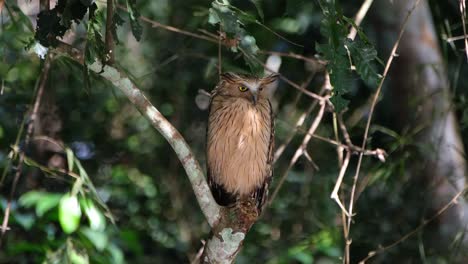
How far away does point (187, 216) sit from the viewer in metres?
5.49

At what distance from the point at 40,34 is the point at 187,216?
3.11m

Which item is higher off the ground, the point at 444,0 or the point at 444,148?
the point at 444,0

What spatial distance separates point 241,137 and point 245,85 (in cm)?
26

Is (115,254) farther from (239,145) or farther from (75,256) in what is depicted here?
(239,145)

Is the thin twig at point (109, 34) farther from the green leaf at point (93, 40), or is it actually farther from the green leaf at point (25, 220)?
the green leaf at point (25, 220)

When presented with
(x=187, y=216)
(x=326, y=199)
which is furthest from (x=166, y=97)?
(x=326, y=199)

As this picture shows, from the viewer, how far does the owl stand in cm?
392

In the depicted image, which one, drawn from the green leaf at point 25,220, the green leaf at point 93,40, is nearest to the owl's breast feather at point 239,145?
the green leaf at point 25,220

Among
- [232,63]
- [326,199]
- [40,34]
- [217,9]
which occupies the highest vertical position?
[217,9]

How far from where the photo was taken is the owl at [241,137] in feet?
12.8

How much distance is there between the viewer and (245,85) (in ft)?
12.8

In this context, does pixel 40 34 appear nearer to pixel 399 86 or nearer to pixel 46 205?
pixel 46 205

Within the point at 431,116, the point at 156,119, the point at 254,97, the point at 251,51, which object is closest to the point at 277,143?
the point at 431,116

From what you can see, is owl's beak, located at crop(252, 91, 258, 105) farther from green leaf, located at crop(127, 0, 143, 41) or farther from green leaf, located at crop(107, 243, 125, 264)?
green leaf, located at crop(127, 0, 143, 41)
